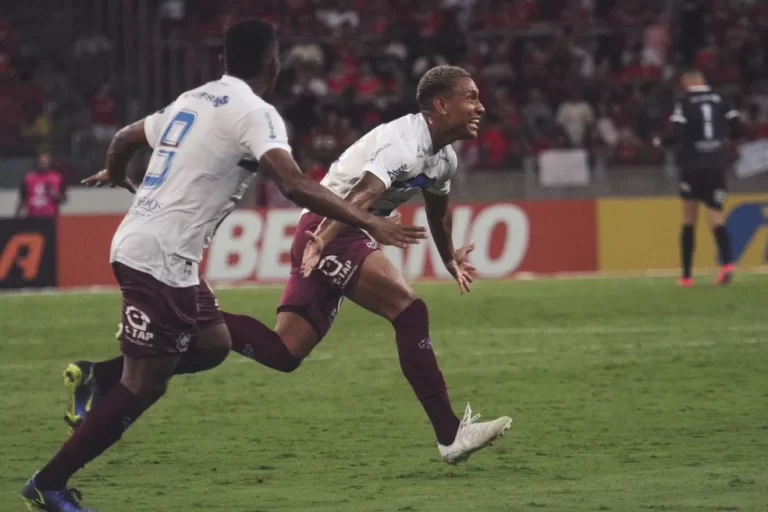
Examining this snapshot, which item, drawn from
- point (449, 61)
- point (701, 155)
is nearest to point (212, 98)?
point (701, 155)

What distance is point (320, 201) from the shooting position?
5309 mm

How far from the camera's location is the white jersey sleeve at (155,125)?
573cm

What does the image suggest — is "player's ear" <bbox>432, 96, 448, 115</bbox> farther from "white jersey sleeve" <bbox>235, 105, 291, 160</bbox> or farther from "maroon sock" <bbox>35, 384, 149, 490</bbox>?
"maroon sock" <bbox>35, 384, 149, 490</bbox>

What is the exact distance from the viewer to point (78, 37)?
25875 mm

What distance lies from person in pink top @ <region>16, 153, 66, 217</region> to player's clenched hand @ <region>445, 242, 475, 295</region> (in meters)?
14.9

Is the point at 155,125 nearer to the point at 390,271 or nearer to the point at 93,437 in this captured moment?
the point at 93,437

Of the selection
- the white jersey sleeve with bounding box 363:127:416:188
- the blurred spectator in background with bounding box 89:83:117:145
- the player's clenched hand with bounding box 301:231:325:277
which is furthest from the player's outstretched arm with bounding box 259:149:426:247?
the blurred spectator in background with bounding box 89:83:117:145

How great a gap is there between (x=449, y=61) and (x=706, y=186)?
9.85 meters

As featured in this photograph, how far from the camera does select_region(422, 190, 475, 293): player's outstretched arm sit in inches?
292

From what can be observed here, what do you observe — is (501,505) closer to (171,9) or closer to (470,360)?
(470,360)

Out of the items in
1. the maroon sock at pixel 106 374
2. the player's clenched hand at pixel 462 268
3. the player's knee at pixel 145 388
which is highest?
the player's clenched hand at pixel 462 268

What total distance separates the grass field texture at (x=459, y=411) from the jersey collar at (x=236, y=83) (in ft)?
5.65

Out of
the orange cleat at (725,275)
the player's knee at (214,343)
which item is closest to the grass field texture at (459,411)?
the player's knee at (214,343)

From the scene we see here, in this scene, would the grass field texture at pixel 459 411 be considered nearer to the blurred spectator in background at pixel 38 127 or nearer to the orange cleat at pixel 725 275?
the orange cleat at pixel 725 275
